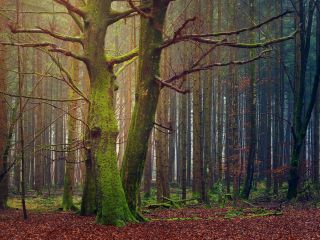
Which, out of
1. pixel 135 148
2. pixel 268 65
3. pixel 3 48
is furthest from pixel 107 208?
pixel 268 65

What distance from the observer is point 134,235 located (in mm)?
9891

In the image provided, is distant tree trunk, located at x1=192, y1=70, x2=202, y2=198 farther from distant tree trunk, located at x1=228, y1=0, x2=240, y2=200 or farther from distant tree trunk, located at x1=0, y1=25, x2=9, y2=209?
distant tree trunk, located at x1=0, y1=25, x2=9, y2=209

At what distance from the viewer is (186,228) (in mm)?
11344

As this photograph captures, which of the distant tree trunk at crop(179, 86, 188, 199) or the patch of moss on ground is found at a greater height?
the distant tree trunk at crop(179, 86, 188, 199)

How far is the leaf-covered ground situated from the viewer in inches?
391

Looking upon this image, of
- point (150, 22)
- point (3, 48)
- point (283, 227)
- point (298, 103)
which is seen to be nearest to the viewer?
point (283, 227)

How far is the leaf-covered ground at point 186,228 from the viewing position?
9922mm

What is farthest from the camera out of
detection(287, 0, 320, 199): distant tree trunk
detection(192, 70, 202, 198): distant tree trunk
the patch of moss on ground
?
detection(192, 70, 202, 198): distant tree trunk

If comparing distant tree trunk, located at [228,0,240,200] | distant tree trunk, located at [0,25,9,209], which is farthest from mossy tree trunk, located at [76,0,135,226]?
distant tree trunk, located at [0,25,9,209]

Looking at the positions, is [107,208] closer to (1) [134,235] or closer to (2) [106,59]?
(1) [134,235]

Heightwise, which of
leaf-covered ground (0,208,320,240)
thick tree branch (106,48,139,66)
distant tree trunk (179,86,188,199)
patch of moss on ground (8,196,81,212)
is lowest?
patch of moss on ground (8,196,81,212)

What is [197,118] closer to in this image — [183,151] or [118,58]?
[183,151]

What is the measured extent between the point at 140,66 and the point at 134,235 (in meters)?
5.10

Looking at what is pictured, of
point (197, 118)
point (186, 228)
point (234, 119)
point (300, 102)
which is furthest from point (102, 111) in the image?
point (300, 102)
